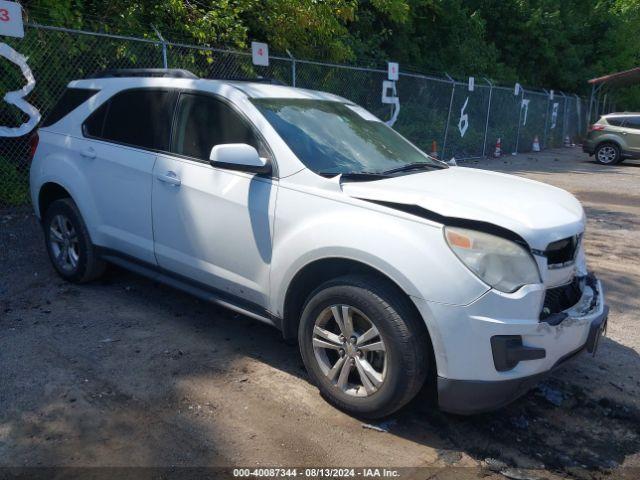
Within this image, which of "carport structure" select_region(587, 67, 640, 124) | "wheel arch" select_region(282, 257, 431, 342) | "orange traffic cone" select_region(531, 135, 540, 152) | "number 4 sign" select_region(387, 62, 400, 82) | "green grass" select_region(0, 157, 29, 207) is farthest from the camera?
"carport structure" select_region(587, 67, 640, 124)

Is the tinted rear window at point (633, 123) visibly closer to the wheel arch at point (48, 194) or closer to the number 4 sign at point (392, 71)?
the number 4 sign at point (392, 71)

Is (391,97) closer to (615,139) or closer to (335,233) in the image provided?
(615,139)

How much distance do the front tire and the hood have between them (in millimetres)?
504

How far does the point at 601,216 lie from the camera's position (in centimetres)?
972

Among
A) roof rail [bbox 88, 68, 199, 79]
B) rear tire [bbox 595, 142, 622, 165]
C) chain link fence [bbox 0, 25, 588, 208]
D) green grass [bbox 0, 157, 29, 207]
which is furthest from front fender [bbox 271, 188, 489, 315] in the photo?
rear tire [bbox 595, 142, 622, 165]

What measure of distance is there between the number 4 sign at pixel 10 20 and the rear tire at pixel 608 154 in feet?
57.6

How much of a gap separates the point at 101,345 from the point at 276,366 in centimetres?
128

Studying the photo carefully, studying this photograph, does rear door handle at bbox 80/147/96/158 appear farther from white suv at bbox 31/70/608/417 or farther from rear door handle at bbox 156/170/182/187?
rear door handle at bbox 156/170/182/187

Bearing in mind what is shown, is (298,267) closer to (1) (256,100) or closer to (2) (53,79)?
(1) (256,100)

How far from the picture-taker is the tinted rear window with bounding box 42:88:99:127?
5.15 meters

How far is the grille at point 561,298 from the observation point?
3199 millimetres

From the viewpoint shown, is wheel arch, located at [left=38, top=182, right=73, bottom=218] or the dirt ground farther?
wheel arch, located at [left=38, top=182, right=73, bottom=218]

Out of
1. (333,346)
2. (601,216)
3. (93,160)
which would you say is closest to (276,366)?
(333,346)

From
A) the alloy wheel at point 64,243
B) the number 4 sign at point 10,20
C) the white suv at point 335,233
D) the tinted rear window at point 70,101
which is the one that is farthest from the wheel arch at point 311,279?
the number 4 sign at point 10,20
